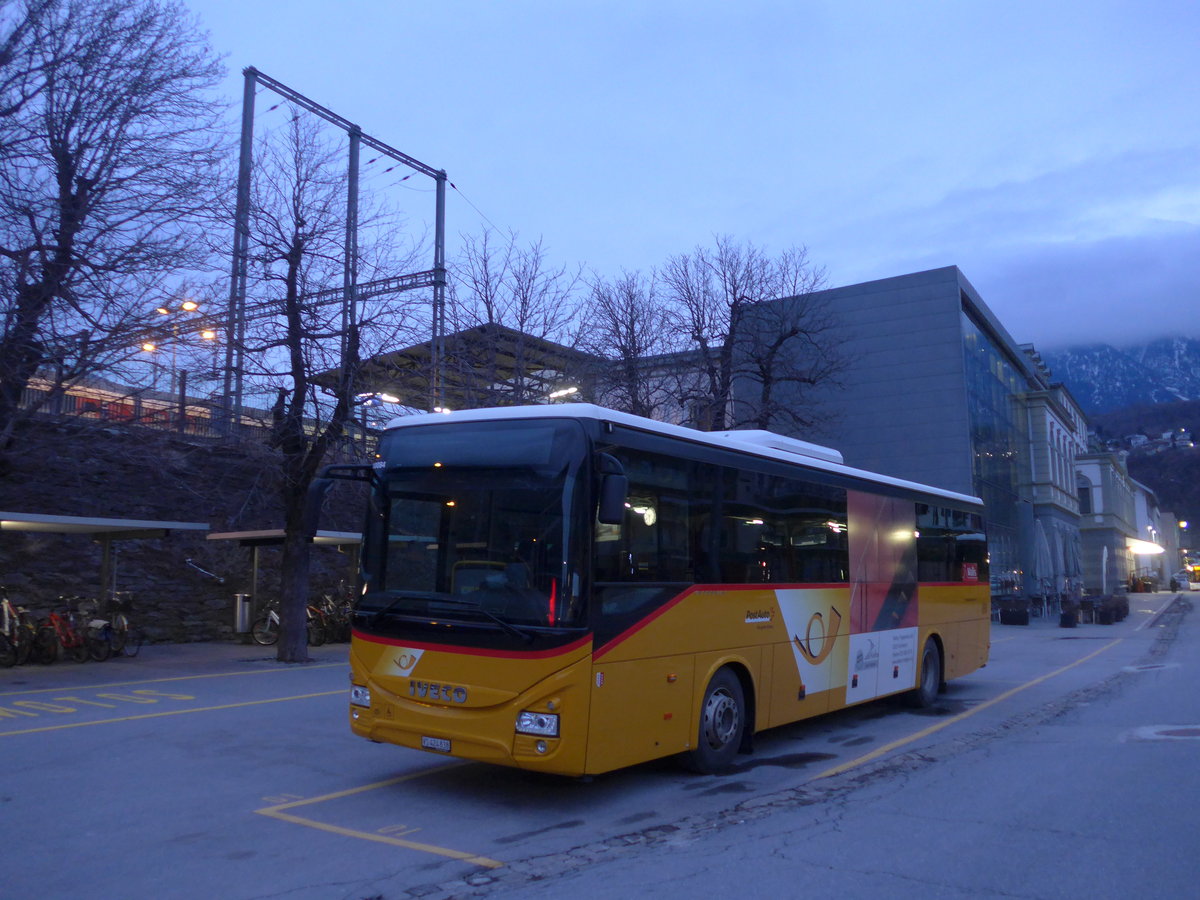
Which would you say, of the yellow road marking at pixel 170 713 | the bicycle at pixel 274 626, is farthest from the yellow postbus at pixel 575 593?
the bicycle at pixel 274 626

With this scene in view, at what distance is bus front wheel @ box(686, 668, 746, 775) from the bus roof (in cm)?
219

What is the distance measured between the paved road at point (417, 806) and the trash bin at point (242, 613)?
30.1ft

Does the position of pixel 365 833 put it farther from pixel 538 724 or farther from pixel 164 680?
pixel 164 680

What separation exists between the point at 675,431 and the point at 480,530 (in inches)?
79.9

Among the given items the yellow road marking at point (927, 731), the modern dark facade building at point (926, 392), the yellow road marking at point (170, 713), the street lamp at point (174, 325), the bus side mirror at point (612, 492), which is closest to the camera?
the bus side mirror at point (612, 492)

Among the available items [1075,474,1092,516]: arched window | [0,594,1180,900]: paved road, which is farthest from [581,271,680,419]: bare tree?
[1075,474,1092,516]: arched window

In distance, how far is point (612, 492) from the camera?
6.92 metres

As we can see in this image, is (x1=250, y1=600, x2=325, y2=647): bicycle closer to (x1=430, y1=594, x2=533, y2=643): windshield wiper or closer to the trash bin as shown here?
the trash bin

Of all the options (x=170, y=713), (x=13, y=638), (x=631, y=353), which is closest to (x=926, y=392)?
(x=631, y=353)

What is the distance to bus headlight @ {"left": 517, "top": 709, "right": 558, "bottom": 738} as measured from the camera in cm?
694

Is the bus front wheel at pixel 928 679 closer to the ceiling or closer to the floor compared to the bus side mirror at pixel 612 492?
closer to the floor

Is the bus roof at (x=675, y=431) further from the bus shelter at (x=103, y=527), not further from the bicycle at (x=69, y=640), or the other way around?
the bicycle at (x=69, y=640)

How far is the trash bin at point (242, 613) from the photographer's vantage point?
22.3 m

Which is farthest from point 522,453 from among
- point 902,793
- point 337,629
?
point 337,629
